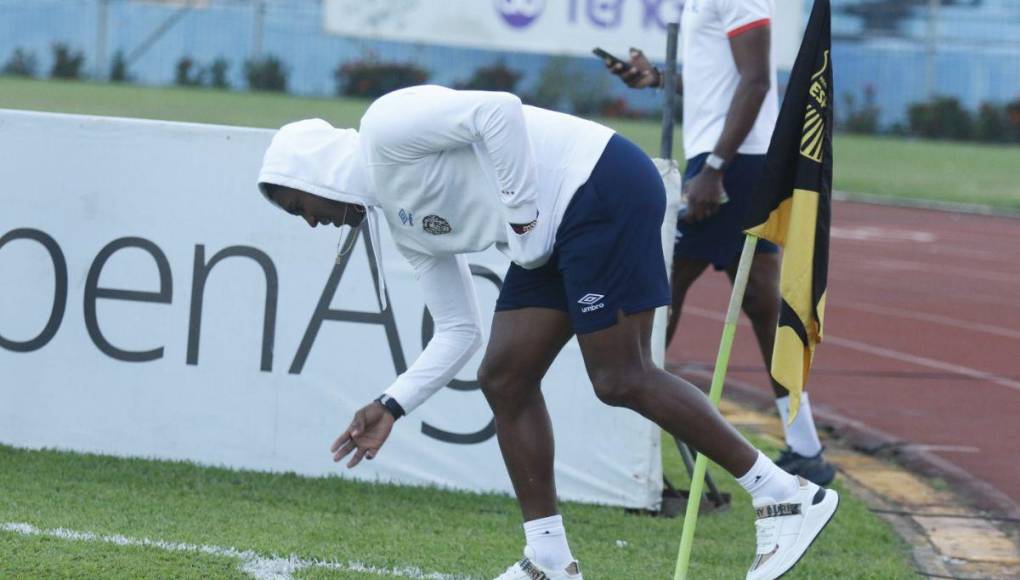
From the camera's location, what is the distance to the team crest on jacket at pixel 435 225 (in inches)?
166

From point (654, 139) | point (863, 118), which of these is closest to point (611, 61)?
point (654, 139)

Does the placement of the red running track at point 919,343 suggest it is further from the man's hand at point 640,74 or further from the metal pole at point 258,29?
the metal pole at point 258,29

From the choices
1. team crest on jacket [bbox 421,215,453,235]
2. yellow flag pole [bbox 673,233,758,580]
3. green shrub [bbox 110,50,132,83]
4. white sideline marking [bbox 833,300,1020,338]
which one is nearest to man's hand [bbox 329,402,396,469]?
team crest on jacket [bbox 421,215,453,235]

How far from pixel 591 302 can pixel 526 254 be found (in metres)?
0.22

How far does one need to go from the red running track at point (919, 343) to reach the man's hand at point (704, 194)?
1.85 meters

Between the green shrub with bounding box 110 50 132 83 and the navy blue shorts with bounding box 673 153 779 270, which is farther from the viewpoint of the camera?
the green shrub with bounding box 110 50 132 83

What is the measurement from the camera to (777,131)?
472 centimetres

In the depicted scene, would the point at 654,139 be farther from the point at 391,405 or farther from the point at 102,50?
the point at 391,405

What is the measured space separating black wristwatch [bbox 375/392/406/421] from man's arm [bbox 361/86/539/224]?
23.4 inches

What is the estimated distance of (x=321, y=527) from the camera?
530 centimetres

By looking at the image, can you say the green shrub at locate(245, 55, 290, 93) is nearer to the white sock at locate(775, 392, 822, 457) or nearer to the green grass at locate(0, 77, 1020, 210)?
the green grass at locate(0, 77, 1020, 210)

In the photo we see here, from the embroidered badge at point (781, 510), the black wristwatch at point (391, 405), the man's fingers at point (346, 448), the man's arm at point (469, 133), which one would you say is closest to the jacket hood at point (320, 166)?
the man's arm at point (469, 133)

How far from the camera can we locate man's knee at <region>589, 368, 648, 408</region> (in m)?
4.28

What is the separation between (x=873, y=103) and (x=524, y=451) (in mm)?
33616
